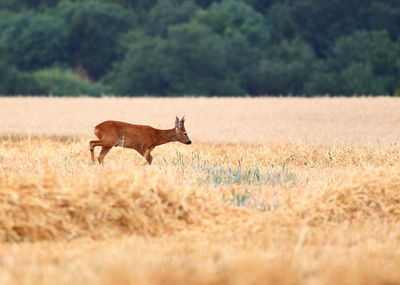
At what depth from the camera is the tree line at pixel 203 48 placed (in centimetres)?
7156

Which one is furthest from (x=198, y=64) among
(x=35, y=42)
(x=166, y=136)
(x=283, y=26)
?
(x=166, y=136)

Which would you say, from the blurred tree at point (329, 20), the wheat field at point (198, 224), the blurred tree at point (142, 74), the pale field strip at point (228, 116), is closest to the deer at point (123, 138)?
the wheat field at point (198, 224)

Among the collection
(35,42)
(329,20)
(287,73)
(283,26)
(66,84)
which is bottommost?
(66,84)

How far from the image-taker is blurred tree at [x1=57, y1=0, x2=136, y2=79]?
80.4m

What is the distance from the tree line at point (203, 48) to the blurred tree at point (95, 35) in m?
0.08

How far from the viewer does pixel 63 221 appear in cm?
1055

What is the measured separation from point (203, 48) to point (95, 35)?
34.7ft

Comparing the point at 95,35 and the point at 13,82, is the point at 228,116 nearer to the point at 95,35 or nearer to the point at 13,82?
the point at 13,82

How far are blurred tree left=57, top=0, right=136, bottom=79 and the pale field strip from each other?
35.7 m

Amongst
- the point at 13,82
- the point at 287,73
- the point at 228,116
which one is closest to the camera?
the point at 228,116

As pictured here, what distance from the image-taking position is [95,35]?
80062 mm

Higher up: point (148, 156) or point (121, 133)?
point (121, 133)

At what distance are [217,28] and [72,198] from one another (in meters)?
72.8

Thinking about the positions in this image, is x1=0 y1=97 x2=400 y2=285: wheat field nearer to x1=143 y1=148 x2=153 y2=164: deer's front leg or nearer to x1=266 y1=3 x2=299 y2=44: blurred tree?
x1=143 y1=148 x2=153 y2=164: deer's front leg
